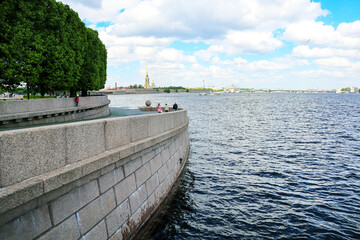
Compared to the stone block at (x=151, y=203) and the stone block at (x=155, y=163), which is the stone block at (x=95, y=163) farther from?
the stone block at (x=155, y=163)

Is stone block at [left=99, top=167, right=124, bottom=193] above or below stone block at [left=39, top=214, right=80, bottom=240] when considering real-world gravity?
above

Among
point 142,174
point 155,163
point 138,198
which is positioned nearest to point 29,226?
point 138,198

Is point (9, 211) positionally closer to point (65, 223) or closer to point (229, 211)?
point (65, 223)

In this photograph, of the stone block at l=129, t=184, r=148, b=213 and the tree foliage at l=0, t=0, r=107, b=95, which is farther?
the tree foliage at l=0, t=0, r=107, b=95

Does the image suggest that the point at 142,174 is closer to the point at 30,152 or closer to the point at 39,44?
the point at 30,152

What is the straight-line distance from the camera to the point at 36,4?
75.2 feet

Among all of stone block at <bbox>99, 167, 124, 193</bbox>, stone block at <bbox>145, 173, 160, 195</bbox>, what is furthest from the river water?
stone block at <bbox>99, 167, 124, 193</bbox>

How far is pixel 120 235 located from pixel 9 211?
3713 millimetres

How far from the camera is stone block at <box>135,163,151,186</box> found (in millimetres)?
8766

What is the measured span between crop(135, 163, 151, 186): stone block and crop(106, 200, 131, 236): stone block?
41.0 inches

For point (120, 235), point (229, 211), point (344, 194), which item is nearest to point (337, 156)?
point (344, 194)

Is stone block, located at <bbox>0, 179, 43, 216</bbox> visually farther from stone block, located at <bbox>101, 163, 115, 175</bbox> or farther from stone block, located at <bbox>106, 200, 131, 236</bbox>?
stone block, located at <bbox>106, 200, 131, 236</bbox>

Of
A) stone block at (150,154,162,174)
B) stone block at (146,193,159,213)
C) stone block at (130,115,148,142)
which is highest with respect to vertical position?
stone block at (130,115,148,142)

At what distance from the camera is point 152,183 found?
10125 mm
